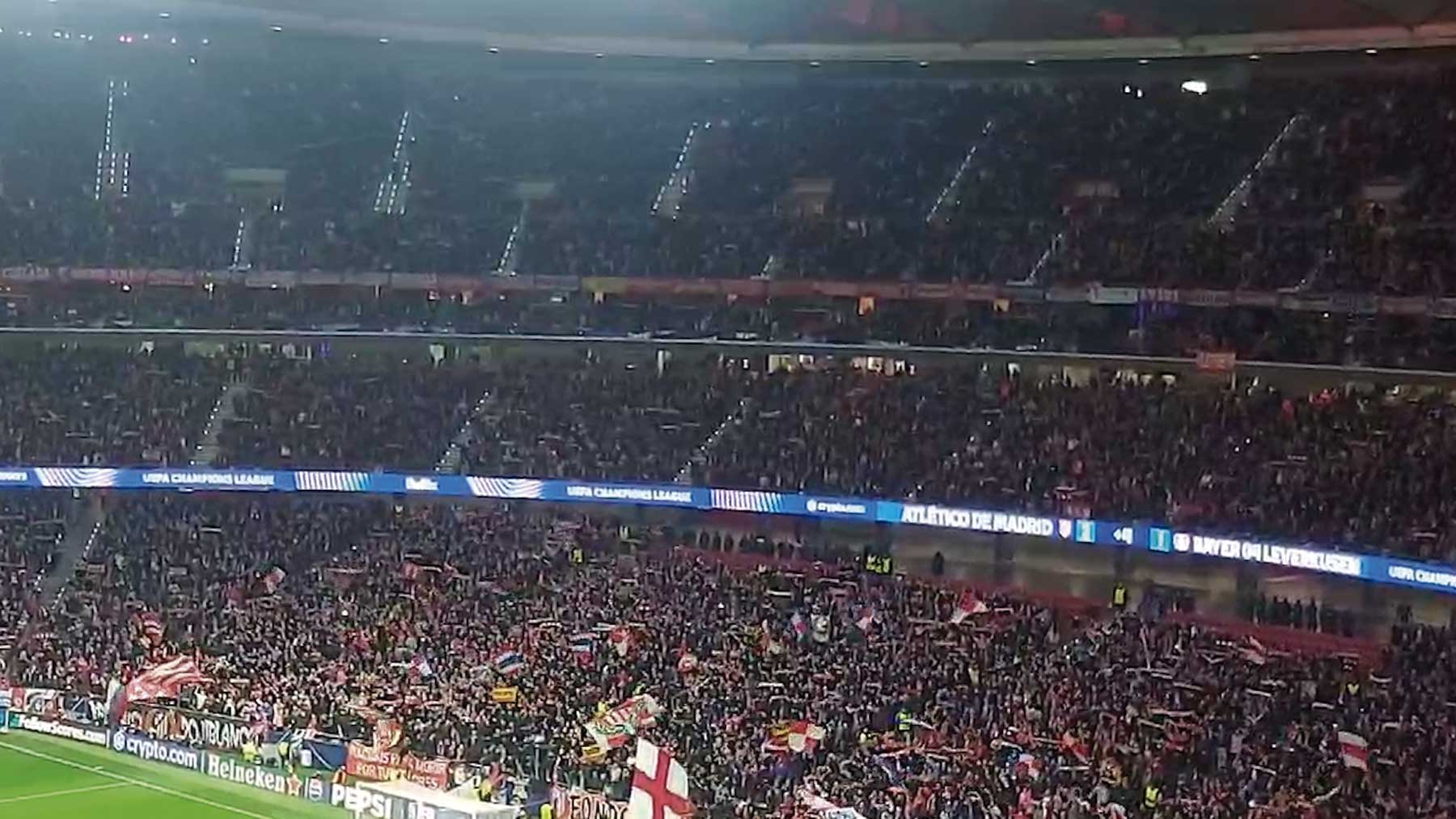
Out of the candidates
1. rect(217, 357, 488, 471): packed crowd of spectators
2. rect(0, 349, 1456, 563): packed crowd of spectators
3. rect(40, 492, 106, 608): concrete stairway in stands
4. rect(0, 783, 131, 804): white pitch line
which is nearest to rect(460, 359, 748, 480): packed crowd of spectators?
rect(0, 349, 1456, 563): packed crowd of spectators

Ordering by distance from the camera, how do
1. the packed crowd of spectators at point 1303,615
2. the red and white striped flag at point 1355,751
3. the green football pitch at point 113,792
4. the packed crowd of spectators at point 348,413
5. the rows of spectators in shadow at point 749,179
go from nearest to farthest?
the red and white striped flag at point 1355,751 < the packed crowd of spectators at point 1303,615 < the green football pitch at point 113,792 < the rows of spectators in shadow at point 749,179 < the packed crowd of spectators at point 348,413

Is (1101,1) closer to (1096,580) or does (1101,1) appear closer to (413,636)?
(1096,580)

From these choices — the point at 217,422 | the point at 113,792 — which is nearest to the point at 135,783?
the point at 113,792

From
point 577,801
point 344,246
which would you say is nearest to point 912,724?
point 577,801

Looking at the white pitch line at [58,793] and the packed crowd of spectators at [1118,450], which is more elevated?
the packed crowd of spectators at [1118,450]

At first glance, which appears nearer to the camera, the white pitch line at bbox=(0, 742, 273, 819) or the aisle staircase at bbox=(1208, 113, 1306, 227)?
the white pitch line at bbox=(0, 742, 273, 819)

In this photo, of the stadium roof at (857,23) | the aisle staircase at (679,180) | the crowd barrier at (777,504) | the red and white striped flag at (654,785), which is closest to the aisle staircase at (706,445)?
the crowd barrier at (777,504)

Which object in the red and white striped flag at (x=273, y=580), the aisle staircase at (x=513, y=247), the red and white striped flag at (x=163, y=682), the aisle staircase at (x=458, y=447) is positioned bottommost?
the red and white striped flag at (x=163, y=682)

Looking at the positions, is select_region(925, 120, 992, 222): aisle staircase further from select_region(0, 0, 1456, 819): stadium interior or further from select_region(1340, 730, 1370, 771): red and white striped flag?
select_region(1340, 730, 1370, 771): red and white striped flag

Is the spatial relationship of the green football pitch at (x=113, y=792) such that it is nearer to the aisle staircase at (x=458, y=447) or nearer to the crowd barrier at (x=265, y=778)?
the crowd barrier at (x=265, y=778)
